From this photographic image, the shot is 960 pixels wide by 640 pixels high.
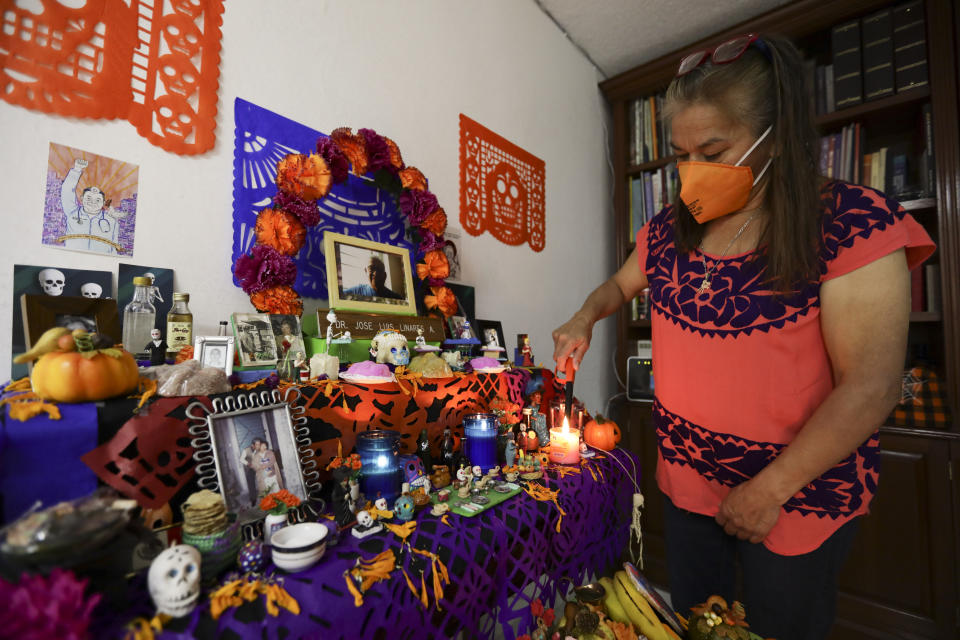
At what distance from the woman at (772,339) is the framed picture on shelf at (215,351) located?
3.36 feet

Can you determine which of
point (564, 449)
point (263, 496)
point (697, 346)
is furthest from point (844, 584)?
point (263, 496)

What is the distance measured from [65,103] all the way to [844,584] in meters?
3.05

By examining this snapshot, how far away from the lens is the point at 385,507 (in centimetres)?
84

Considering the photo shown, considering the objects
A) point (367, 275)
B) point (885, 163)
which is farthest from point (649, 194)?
point (367, 275)

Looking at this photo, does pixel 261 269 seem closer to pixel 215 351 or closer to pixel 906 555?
pixel 215 351

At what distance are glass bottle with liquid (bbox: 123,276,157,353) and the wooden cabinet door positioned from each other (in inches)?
103

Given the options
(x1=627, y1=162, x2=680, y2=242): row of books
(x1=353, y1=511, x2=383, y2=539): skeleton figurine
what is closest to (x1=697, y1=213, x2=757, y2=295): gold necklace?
(x1=353, y1=511, x2=383, y2=539): skeleton figurine

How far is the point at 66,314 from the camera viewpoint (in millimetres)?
788

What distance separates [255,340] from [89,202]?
1.44 feet

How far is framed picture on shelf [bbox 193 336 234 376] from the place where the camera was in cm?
87

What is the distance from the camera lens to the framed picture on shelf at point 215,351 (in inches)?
34.4

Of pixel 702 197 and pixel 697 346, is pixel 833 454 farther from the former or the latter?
pixel 702 197

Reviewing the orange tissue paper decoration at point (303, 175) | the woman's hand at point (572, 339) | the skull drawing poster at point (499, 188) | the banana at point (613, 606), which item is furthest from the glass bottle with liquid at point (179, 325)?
the skull drawing poster at point (499, 188)

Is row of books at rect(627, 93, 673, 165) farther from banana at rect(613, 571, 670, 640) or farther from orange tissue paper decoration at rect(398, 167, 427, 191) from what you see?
banana at rect(613, 571, 670, 640)
